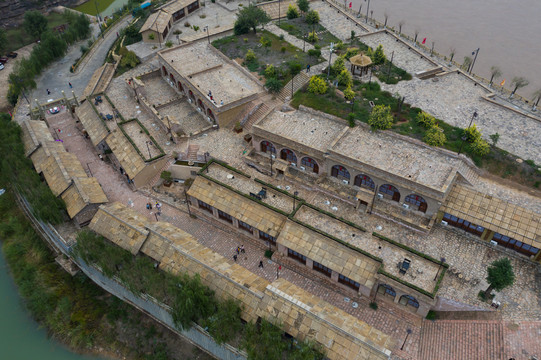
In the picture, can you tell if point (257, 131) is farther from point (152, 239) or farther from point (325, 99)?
point (152, 239)

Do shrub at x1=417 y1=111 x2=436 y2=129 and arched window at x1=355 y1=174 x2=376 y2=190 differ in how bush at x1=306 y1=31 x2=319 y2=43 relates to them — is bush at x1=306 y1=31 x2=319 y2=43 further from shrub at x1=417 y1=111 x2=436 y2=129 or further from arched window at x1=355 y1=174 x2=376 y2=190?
arched window at x1=355 y1=174 x2=376 y2=190

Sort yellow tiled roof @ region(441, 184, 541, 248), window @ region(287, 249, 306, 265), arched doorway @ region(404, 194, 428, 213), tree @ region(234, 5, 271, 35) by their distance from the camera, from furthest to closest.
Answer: tree @ region(234, 5, 271, 35) < arched doorway @ region(404, 194, 428, 213) < window @ region(287, 249, 306, 265) < yellow tiled roof @ region(441, 184, 541, 248)

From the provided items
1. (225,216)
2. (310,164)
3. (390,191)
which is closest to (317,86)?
(310,164)

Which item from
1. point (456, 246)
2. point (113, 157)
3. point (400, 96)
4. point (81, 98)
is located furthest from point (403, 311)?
point (81, 98)

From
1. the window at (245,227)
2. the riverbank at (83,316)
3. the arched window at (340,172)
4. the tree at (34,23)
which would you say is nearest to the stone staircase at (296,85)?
the arched window at (340,172)

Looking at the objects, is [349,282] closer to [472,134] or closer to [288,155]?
[288,155]

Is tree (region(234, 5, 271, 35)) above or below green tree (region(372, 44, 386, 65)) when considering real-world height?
above

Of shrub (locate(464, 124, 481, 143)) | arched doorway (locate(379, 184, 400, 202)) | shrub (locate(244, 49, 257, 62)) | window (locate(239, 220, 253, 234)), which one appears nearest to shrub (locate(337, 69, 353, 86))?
shrub (locate(244, 49, 257, 62))
